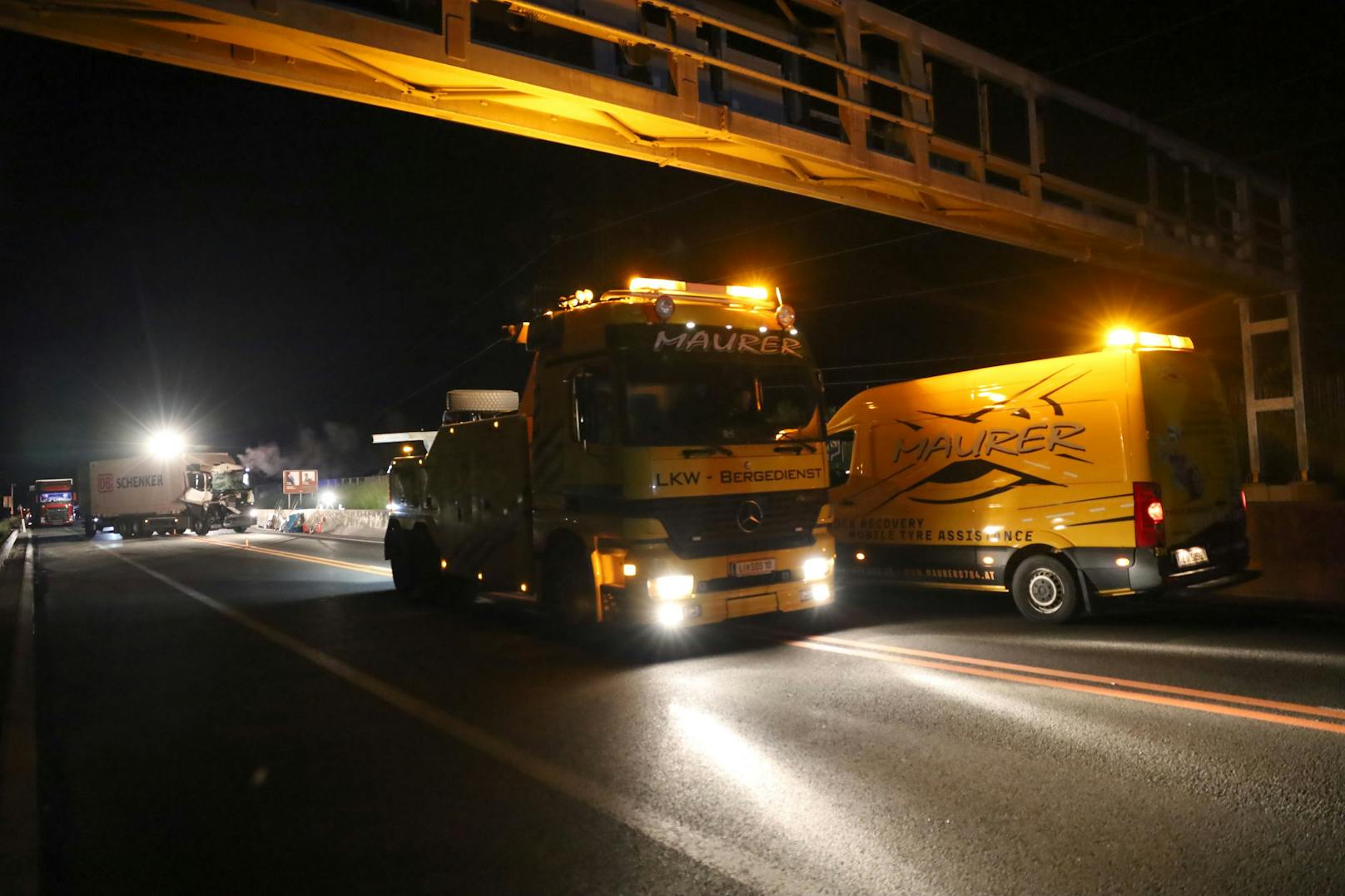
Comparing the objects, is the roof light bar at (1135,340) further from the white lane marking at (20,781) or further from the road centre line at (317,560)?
the road centre line at (317,560)

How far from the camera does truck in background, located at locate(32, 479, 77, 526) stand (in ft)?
252

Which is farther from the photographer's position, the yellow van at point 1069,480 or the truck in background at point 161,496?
the truck in background at point 161,496

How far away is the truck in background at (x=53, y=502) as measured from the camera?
3024 inches

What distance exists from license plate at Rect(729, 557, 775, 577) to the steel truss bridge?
13.6ft

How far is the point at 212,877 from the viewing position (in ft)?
13.5

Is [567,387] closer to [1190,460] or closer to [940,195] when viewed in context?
[940,195]

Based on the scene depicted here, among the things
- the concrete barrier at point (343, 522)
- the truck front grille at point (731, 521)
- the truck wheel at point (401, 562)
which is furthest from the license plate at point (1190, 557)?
the concrete barrier at point (343, 522)

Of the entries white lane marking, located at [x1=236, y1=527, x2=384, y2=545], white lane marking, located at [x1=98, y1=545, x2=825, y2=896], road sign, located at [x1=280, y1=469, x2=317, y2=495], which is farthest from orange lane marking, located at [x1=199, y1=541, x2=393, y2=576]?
white lane marking, located at [x1=98, y1=545, x2=825, y2=896]

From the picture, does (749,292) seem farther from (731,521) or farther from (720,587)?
(720,587)

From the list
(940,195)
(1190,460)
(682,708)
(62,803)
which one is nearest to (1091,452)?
(1190,460)

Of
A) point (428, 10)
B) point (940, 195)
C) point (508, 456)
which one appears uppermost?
point (428, 10)

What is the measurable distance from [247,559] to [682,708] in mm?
20162

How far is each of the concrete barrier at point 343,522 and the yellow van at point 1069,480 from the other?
2230 cm

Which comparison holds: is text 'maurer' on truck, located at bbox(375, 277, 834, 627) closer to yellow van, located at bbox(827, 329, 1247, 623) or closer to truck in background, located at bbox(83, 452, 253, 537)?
yellow van, located at bbox(827, 329, 1247, 623)
